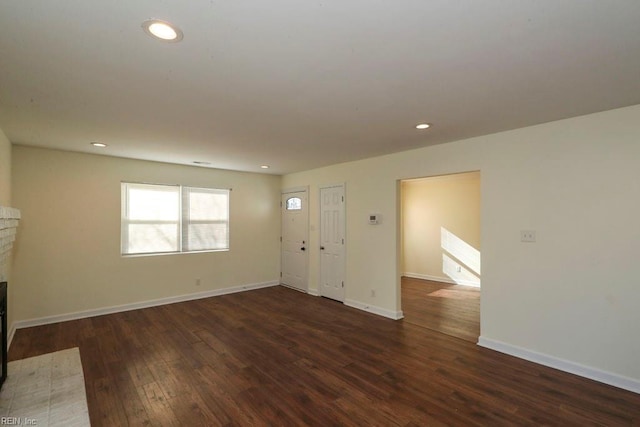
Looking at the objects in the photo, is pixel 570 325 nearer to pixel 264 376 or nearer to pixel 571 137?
pixel 571 137

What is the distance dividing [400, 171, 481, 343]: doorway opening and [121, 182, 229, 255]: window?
386cm

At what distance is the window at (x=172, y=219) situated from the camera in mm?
5017

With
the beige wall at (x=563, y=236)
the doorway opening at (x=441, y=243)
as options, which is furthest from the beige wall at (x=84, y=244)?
the beige wall at (x=563, y=236)

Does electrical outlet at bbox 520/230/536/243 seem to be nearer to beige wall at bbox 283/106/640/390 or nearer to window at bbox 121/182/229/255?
beige wall at bbox 283/106/640/390

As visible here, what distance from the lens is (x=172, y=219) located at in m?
5.44

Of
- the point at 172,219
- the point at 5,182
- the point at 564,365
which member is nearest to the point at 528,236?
the point at 564,365

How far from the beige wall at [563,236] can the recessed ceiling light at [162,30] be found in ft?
11.2

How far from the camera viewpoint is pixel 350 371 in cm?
295

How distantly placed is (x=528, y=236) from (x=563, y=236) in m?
0.30

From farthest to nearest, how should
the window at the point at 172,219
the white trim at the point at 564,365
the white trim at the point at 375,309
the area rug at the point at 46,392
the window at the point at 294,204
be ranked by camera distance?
the window at the point at 294,204 → the window at the point at 172,219 → the white trim at the point at 375,309 → the white trim at the point at 564,365 → the area rug at the point at 46,392

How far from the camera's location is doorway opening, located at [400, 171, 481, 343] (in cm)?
597

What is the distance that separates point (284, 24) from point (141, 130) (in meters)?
2.60

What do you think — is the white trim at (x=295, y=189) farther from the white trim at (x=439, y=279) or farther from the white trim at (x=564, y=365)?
the white trim at (x=564, y=365)

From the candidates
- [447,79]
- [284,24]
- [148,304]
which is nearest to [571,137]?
[447,79]
